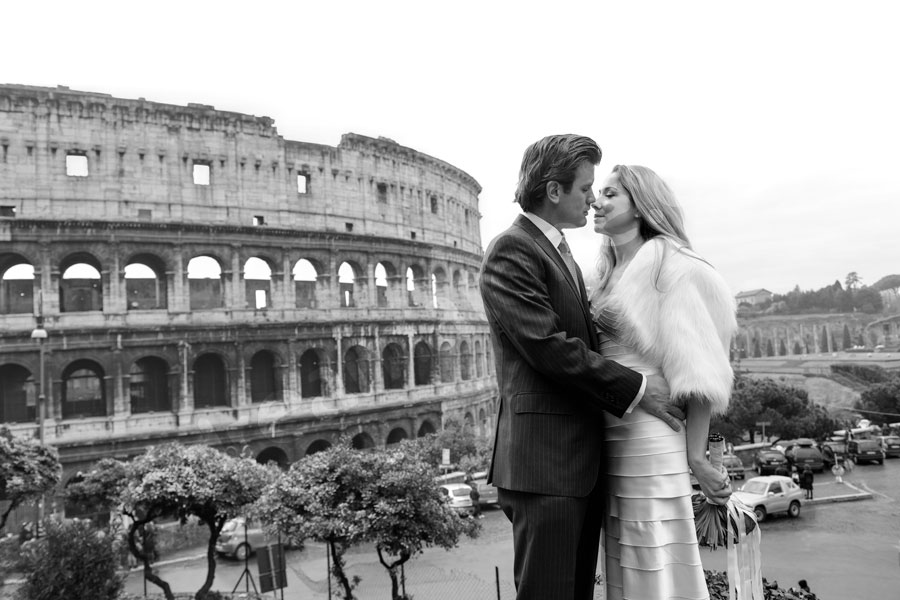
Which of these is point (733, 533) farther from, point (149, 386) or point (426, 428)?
point (426, 428)

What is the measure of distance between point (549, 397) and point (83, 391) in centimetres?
2686

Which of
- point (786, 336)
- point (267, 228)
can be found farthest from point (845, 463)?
point (786, 336)

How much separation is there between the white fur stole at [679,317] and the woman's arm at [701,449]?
0.05 meters

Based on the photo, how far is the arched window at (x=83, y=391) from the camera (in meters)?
24.3

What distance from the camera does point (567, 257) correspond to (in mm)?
3025

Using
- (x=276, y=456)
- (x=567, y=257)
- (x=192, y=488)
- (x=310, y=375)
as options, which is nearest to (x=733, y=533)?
(x=567, y=257)

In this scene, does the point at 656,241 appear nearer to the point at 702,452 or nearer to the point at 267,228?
the point at 702,452

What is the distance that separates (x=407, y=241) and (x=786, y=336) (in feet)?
278

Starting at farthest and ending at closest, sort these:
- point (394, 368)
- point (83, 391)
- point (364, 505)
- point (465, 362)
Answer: point (465, 362)
point (394, 368)
point (83, 391)
point (364, 505)

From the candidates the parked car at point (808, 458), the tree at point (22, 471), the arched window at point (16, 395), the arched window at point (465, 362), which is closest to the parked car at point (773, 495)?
the parked car at point (808, 458)

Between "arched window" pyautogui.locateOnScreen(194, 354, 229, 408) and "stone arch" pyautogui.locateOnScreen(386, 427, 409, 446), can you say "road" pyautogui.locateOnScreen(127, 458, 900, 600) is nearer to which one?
"arched window" pyautogui.locateOnScreen(194, 354, 229, 408)

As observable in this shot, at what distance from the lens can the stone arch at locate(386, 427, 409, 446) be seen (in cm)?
3094

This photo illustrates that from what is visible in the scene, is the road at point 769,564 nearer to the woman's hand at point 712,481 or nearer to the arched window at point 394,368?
the arched window at point 394,368

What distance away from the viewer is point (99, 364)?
24.2 meters
